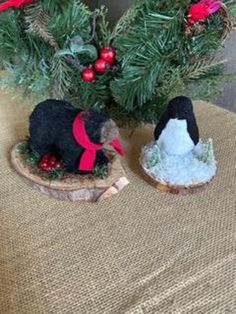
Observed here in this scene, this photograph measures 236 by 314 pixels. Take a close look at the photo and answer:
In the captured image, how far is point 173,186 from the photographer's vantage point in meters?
0.52

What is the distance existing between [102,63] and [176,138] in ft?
0.47

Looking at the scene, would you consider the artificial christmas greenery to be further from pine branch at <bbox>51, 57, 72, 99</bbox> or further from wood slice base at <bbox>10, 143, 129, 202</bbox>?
wood slice base at <bbox>10, 143, 129, 202</bbox>

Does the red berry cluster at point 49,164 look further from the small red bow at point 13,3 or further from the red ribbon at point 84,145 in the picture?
the small red bow at point 13,3

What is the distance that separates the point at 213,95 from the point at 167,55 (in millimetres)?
117

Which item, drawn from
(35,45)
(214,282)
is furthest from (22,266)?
(35,45)

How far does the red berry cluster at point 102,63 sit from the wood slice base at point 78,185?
0.13m

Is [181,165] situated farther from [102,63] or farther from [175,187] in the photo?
[102,63]

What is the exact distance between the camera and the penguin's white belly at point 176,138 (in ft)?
1.68

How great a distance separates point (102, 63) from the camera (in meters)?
0.55

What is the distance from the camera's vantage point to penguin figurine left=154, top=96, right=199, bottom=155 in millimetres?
511

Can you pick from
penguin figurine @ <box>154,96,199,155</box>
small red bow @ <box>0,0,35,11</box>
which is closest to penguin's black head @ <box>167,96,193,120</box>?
penguin figurine @ <box>154,96,199,155</box>

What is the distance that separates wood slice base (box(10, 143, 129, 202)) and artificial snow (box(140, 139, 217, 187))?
42 millimetres

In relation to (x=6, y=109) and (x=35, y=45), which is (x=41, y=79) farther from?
(x=6, y=109)

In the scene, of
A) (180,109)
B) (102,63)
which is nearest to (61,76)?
(102,63)
